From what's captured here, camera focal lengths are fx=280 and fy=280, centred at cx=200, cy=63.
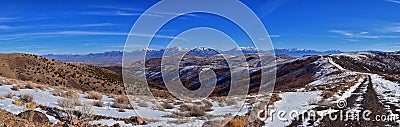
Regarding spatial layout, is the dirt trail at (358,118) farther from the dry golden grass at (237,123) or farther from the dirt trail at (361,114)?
the dry golden grass at (237,123)

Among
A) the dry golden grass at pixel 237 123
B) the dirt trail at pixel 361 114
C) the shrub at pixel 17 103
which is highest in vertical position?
the shrub at pixel 17 103

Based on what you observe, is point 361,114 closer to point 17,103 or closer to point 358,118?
point 358,118

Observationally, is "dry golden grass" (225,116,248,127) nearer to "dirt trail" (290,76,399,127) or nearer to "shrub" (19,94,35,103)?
"dirt trail" (290,76,399,127)

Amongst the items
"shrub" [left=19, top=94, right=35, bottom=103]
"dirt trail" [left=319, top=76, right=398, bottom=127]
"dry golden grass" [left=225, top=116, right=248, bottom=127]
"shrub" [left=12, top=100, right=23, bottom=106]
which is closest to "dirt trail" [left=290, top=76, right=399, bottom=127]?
"dirt trail" [left=319, top=76, right=398, bottom=127]

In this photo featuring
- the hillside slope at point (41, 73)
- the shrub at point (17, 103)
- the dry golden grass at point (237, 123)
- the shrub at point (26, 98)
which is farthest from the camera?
the hillside slope at point (41, 73)

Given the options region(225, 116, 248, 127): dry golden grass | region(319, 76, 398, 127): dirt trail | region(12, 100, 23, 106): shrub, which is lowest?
region(225, 116, 248, 127): dry golden grass

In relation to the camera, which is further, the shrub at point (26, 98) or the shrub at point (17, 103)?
the shrub at point (26, 98)

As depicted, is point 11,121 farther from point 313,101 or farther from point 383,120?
point 313,101

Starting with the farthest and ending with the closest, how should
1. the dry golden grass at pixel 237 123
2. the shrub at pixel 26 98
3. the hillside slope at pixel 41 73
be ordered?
the hillside slope at pixel 41 73
the shrub at pixel 26 98
the dry golden grass at pixel 237 123

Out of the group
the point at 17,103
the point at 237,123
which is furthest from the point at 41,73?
the point at 237,123

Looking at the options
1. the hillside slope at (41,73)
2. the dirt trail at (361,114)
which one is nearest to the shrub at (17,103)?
the dirt trail at (361,114)

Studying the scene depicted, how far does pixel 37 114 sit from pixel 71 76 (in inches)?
1481

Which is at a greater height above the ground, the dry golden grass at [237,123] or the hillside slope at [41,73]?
the hillside slope at [41,73]

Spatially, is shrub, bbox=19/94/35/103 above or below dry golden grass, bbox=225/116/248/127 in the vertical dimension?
above
